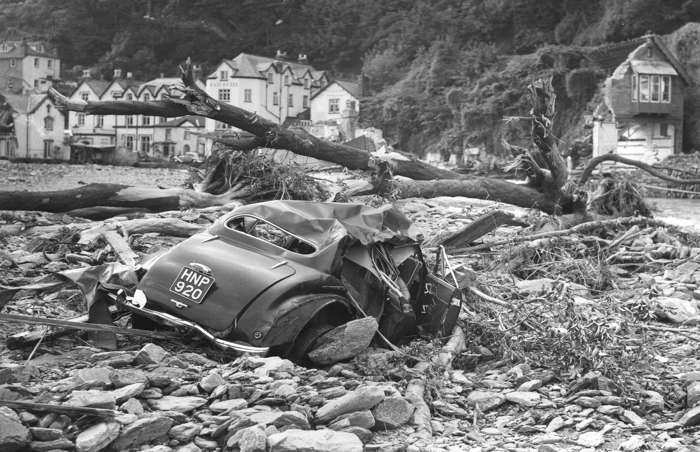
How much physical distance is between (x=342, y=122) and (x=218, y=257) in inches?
2435

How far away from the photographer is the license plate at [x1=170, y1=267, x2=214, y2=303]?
7.43 metres

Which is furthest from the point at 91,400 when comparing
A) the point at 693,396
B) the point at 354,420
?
the point at 693,396

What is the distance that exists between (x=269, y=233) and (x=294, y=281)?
1.61 meters

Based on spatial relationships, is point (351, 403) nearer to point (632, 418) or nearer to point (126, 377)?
point (126, 377)

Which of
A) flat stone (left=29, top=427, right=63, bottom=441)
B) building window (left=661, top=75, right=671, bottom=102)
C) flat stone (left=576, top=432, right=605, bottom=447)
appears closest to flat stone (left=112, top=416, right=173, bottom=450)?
flat stone (left=29, top=427, right=63, bottom=441)

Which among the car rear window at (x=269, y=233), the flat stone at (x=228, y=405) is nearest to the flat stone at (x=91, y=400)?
the flat stone at (x=228, y=405)

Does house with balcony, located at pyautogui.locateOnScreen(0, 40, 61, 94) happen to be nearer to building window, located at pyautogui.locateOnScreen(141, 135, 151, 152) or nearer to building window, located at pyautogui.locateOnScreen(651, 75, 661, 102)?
building window, located at pyautogui.locateOnScreen(141, 135, 151, 152)

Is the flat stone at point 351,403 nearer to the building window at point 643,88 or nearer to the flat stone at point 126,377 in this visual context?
the flat stone at point 126,377

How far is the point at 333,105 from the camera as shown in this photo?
242ft

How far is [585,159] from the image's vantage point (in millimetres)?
45438

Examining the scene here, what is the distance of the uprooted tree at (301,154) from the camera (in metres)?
14.2

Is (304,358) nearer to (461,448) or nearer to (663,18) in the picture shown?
(461,448)

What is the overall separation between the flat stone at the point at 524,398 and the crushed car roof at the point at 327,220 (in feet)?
6.19

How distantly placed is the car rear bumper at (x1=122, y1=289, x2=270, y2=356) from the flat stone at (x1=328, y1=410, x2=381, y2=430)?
1.21 metres
